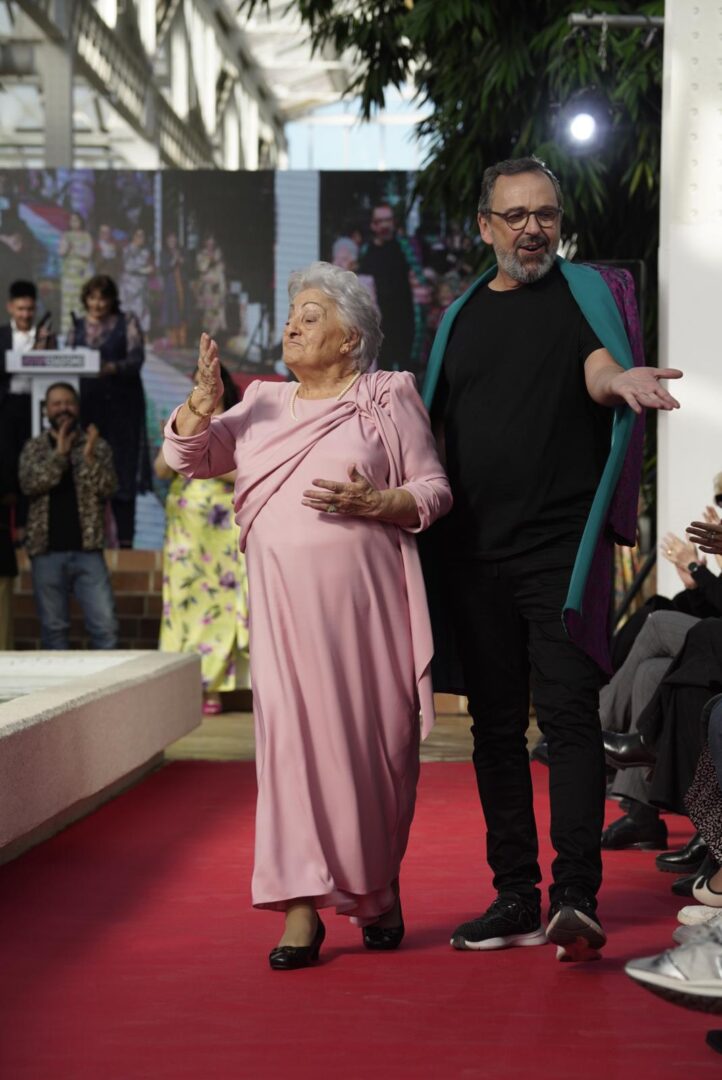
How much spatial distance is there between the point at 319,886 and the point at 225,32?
19263mm

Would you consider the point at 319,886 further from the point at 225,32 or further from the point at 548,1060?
the point at 225,32

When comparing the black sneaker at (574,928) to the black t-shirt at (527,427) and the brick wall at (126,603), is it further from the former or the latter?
the brick wall at (126,603)

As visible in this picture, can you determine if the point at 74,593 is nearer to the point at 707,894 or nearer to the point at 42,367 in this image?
the point at 42,367

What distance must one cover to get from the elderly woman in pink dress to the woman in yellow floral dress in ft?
15.2

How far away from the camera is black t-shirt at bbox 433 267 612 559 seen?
133 inches

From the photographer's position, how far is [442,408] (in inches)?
141

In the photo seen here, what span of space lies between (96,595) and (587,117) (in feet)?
10.0

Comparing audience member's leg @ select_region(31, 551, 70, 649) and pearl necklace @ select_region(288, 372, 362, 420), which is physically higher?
pearl necklace @ select_region(288, 372, 362, 420)

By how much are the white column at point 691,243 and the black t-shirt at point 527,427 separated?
2.41m

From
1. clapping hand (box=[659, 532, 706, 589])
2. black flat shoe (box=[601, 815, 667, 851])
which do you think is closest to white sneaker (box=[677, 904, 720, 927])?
black flat shoe (box=[601, 815, 667, 851])

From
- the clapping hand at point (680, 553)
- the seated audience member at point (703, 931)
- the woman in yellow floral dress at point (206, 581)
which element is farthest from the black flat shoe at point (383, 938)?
the woman in yellow floral dress at point (206, 581)

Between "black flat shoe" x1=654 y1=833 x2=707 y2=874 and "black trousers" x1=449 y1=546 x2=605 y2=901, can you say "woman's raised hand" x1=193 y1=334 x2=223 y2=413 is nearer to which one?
"black trousers" x1=449 y1=546 x2=605 y2=901

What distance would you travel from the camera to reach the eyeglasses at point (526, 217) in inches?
133

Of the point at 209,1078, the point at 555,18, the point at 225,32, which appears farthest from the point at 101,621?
the point at 225,32
